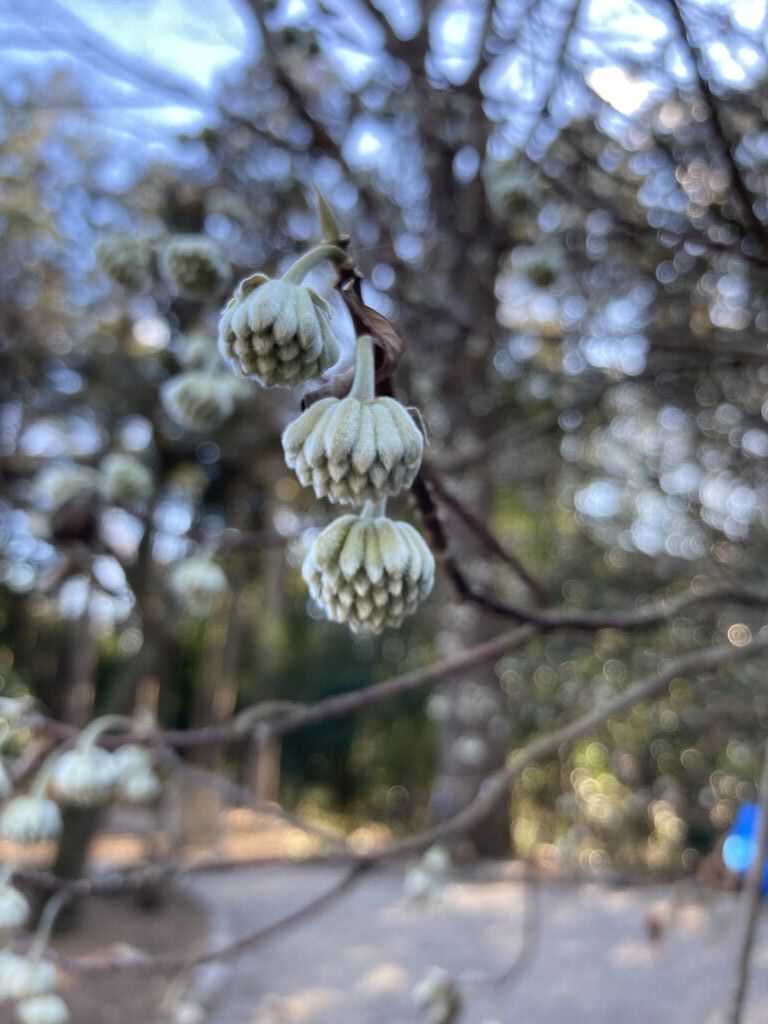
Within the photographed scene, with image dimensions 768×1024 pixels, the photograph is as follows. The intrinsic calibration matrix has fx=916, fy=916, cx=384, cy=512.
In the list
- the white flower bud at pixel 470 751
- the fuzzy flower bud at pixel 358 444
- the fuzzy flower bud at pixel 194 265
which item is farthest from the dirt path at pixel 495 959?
the fuzzy flower bud at pixel 358 444

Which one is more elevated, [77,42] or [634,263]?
[77,42]

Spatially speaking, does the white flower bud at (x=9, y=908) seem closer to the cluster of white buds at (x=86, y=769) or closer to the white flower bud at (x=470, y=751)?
the cluster of white buds at (x=86, y=769)

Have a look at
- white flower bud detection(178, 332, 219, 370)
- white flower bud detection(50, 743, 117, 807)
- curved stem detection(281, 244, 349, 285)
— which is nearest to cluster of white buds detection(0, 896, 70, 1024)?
white flower bud detection(50, 743, 117, 807)

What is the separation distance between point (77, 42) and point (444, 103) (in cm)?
133

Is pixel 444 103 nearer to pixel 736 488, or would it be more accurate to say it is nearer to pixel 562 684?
pixel 736 488

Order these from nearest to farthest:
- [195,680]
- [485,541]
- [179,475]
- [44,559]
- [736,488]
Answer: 1. [485,541]
2. [736,488]
3. [44,559]
4. [179,475]
5. [195,680]

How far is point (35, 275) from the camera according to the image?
240 inches

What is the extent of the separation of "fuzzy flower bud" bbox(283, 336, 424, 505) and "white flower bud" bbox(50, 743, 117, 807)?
118cm

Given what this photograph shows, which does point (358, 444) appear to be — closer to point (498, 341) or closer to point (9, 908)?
point (9, 908)

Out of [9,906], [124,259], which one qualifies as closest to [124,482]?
[124,259]

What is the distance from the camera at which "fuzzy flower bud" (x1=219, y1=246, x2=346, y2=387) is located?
31.8 inches

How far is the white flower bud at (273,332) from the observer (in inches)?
31.9

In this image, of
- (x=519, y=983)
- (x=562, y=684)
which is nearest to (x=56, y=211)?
(x=562, y=684)

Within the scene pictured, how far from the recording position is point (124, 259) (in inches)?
81.3
